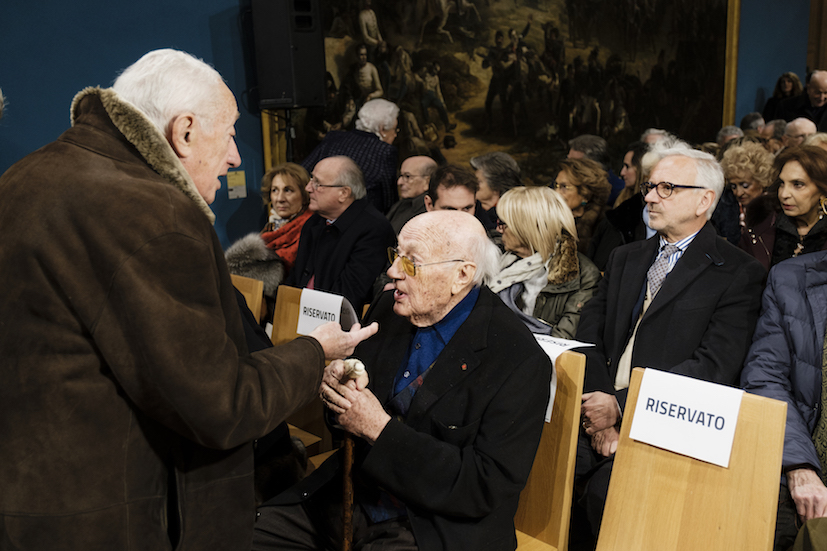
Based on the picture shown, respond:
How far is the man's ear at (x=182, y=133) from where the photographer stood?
4.58 ft

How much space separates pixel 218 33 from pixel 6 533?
17.6 feet

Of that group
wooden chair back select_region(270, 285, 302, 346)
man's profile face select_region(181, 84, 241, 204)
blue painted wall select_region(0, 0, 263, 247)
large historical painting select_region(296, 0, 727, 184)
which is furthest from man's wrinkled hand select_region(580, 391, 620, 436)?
large historical painting select_region(296, 0, 727, 184)

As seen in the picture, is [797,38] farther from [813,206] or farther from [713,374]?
[713,374]

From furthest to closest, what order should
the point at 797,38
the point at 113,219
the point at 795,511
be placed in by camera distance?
the point at 797,38 → the point at 795,511 → the point at 113,219

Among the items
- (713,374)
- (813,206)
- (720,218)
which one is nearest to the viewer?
(713,374)

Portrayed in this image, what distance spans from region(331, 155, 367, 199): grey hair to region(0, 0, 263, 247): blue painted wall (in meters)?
2.15

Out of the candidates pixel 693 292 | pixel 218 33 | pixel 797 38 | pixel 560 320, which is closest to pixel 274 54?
pixel 218 33

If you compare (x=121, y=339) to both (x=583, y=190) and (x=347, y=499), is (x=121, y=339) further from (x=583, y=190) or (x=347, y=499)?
(x=583, y=190)

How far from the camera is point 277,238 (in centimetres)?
477

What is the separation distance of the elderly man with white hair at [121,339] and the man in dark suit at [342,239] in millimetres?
2737

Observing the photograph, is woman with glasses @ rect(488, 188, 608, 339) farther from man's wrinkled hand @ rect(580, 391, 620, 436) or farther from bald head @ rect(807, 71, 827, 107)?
bald head @ rect(807, 71, 827, 107)

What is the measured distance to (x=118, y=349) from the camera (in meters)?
1.22

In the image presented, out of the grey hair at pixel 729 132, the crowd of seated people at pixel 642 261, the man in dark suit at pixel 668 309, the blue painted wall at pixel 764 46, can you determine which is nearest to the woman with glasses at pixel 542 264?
the crowd of seated people at pixel 642 261

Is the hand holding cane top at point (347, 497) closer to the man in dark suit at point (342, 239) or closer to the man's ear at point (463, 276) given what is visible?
the man's ear at point (463, 276)
